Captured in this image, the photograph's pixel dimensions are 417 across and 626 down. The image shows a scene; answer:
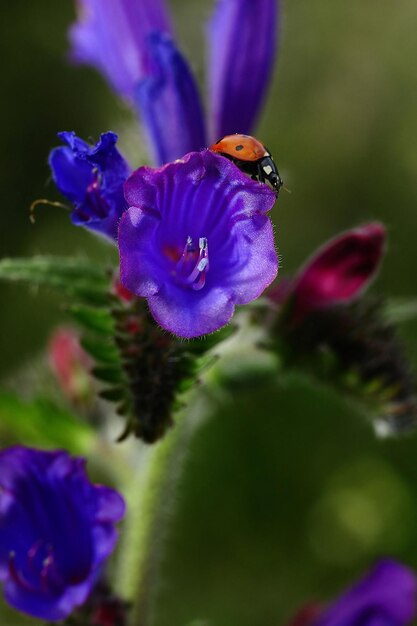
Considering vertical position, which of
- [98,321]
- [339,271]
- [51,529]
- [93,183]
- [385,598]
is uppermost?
[93,183]

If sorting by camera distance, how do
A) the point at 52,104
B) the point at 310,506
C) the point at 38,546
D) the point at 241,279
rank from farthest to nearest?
the point at 52,104
the point at 310,506
the point at 38,546
the point at 241,279

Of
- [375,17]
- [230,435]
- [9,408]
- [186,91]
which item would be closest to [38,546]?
[9,408]

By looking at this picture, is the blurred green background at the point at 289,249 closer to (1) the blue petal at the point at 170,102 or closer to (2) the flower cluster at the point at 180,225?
(1) the blue petal at the point at 170,102

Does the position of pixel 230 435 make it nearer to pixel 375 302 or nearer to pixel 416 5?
pixel 375 302

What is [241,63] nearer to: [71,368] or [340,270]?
[340,270]

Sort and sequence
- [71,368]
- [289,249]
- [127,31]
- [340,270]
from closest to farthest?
1. [340,270]
2. [127,31]
3. [71,368]
4. [289,249]

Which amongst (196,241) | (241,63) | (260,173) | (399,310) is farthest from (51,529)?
(241,63)

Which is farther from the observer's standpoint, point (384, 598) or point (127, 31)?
point (127, 31)
